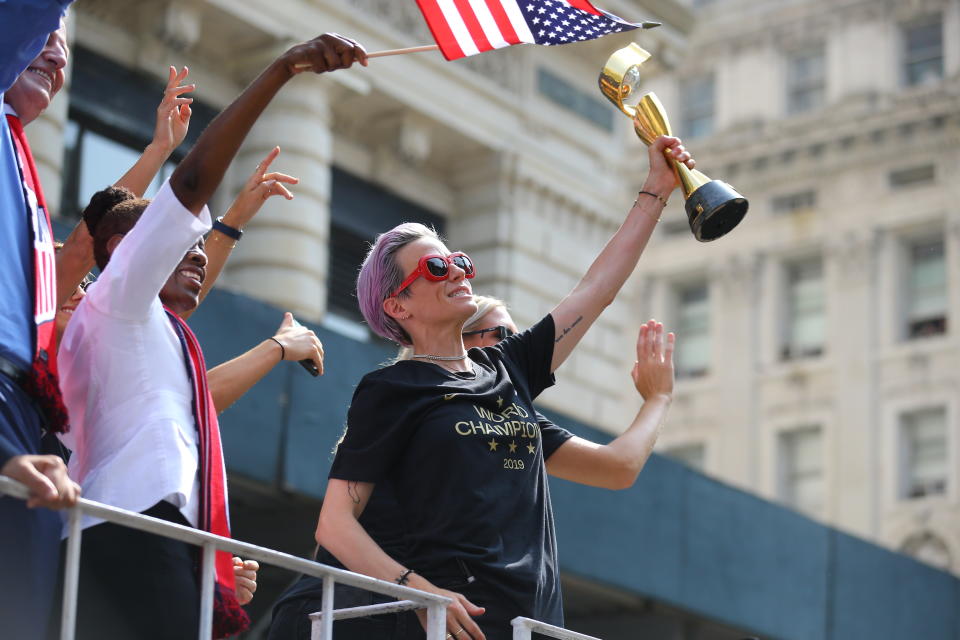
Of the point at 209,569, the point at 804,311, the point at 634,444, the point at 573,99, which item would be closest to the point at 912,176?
the point at 804,311

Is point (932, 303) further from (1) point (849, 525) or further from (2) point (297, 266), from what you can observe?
(2) point (297, 266)

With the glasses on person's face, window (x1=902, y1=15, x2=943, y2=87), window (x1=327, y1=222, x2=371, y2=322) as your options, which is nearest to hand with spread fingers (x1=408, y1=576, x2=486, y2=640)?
the glasses on person's face

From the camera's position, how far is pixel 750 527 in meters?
13.1

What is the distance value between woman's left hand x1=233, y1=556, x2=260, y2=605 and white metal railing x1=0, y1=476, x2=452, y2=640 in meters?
0.38

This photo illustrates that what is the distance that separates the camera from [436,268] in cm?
446

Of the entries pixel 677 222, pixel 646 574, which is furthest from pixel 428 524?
Answer: pixel 677 222

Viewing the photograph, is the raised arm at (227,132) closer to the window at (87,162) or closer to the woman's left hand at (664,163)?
the woman's left hand at (664,163)

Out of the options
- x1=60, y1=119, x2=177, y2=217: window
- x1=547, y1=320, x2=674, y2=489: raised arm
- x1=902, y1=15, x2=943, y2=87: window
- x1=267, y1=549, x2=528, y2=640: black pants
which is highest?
x1=902, y1=15, x2=943, y2=87: window

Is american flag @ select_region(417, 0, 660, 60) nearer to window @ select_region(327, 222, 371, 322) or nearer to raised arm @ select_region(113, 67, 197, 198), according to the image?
raised arm @ select_region(113, 67, 197, 198)

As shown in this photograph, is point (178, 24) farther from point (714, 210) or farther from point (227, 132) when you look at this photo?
point (227, 132)

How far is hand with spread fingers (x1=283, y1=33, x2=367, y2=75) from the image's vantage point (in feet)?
12.5

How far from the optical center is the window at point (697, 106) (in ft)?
121

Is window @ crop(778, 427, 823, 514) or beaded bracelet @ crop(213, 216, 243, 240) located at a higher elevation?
window @ crop(778, 427, 823, 514)

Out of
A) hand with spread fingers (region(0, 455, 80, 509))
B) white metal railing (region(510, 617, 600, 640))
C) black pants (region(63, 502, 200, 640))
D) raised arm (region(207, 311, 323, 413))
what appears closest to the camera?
hand with spread fingers (region(0, 455, 80, 509))
